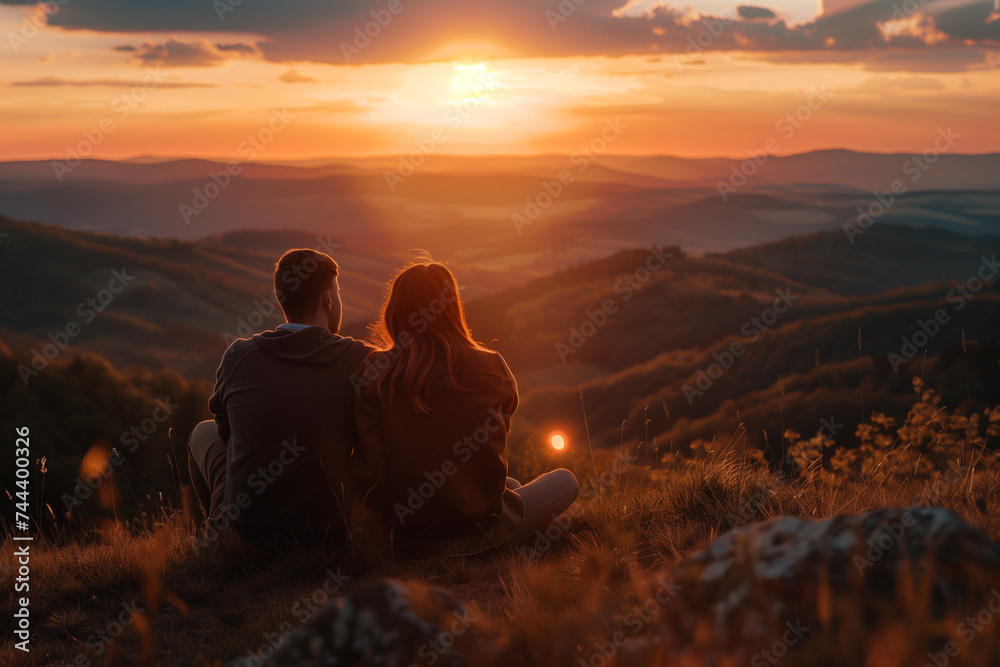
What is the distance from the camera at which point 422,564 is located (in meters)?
3.63

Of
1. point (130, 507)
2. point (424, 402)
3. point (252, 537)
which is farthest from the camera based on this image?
point (130, 507)

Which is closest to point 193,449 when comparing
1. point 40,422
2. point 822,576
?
point 822,576

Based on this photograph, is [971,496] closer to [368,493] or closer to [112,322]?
[368,493]

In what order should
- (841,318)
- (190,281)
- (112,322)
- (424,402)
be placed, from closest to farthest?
(424,402)
(841,318)
(112,322)
(190,281)

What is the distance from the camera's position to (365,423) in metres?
3.52

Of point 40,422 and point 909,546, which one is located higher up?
point 909,546

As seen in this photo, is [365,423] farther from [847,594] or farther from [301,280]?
[847,594]

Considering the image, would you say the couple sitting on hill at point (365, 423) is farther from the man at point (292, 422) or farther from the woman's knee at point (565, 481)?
the woman's knee at point (565, 481)

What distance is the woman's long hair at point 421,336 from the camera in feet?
11.1

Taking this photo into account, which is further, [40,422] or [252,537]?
[40,422]

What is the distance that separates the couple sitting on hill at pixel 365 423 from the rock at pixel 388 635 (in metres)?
1.67

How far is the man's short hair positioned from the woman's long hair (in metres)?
0.39

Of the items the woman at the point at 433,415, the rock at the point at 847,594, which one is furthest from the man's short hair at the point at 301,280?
the rock at the point at 847,594

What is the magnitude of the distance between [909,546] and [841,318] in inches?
1898
